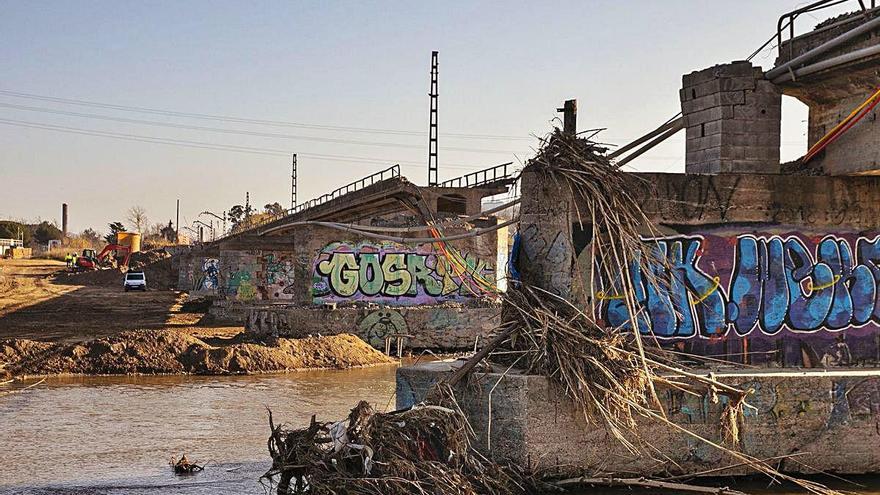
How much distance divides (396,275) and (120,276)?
2173 inches

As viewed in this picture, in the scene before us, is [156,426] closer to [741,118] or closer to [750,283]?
[750,283]

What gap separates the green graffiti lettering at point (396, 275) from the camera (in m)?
34.3

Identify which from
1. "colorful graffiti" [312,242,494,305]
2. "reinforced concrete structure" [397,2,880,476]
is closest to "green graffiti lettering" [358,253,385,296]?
"colorful graffiti" [312,242,494,305]

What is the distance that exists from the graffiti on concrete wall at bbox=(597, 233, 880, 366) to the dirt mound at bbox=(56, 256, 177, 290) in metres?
68.6

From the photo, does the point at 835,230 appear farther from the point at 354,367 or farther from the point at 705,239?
the point at 354,367

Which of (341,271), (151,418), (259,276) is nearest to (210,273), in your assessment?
(259,276)

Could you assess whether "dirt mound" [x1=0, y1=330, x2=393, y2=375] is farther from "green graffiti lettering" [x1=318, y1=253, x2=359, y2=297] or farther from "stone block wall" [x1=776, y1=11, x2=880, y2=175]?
"stone block wall" [x1=776, y1=11, x2=880, y2=175]

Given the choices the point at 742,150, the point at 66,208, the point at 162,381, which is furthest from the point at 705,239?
the point at 66,208

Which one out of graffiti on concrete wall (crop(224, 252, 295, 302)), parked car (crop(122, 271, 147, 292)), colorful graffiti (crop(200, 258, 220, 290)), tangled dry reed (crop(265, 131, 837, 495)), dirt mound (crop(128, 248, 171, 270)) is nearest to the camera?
tangled dry reed (crop(265, 131, 837, 495))

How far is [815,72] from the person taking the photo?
13.2 metres

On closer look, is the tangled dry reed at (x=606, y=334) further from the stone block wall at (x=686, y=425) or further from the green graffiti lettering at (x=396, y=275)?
the green graffiti lettering at (x=396, y=275)

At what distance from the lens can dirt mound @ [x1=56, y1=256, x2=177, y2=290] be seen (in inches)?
3118

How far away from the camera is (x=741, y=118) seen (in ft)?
44.5

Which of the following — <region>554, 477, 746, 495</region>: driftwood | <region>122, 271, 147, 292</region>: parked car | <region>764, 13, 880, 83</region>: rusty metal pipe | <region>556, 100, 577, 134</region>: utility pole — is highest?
<region>764, 13, 880, 83</region>: rusty metal pipe
